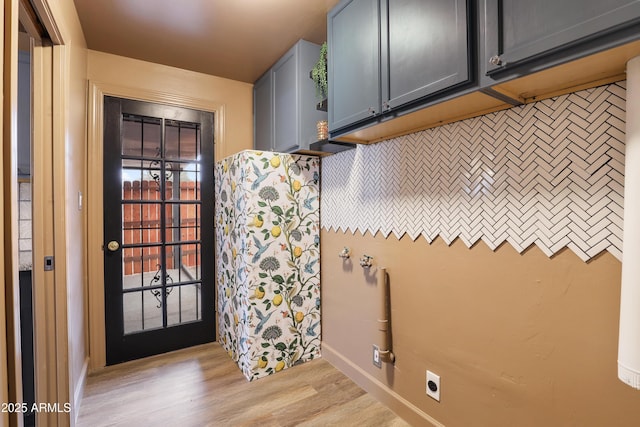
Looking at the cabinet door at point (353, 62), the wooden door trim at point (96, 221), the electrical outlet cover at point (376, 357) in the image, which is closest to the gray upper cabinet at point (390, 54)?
the cabinet door at point (353, 62)

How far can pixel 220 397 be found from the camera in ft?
6.60

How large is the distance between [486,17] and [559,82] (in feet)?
1.09

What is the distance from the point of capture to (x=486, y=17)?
106cm

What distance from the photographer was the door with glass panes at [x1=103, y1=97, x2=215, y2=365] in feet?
8.02

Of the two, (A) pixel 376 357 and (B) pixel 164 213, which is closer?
(A) pixel 376 357

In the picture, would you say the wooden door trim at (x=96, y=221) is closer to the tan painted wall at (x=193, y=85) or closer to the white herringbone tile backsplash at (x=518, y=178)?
the tan painted wall at (x=193, y=85)

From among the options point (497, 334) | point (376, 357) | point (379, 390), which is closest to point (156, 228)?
point (376, 357)

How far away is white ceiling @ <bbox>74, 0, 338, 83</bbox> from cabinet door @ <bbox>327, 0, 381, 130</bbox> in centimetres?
25

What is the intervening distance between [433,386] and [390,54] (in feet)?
5.46

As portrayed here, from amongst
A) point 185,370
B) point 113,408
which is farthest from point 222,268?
point 113,408

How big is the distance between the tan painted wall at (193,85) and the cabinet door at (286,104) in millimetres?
527

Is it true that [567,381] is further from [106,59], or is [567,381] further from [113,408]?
[106,59]

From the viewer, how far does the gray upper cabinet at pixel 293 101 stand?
7.25ft

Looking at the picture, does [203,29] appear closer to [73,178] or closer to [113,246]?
[73,178]
